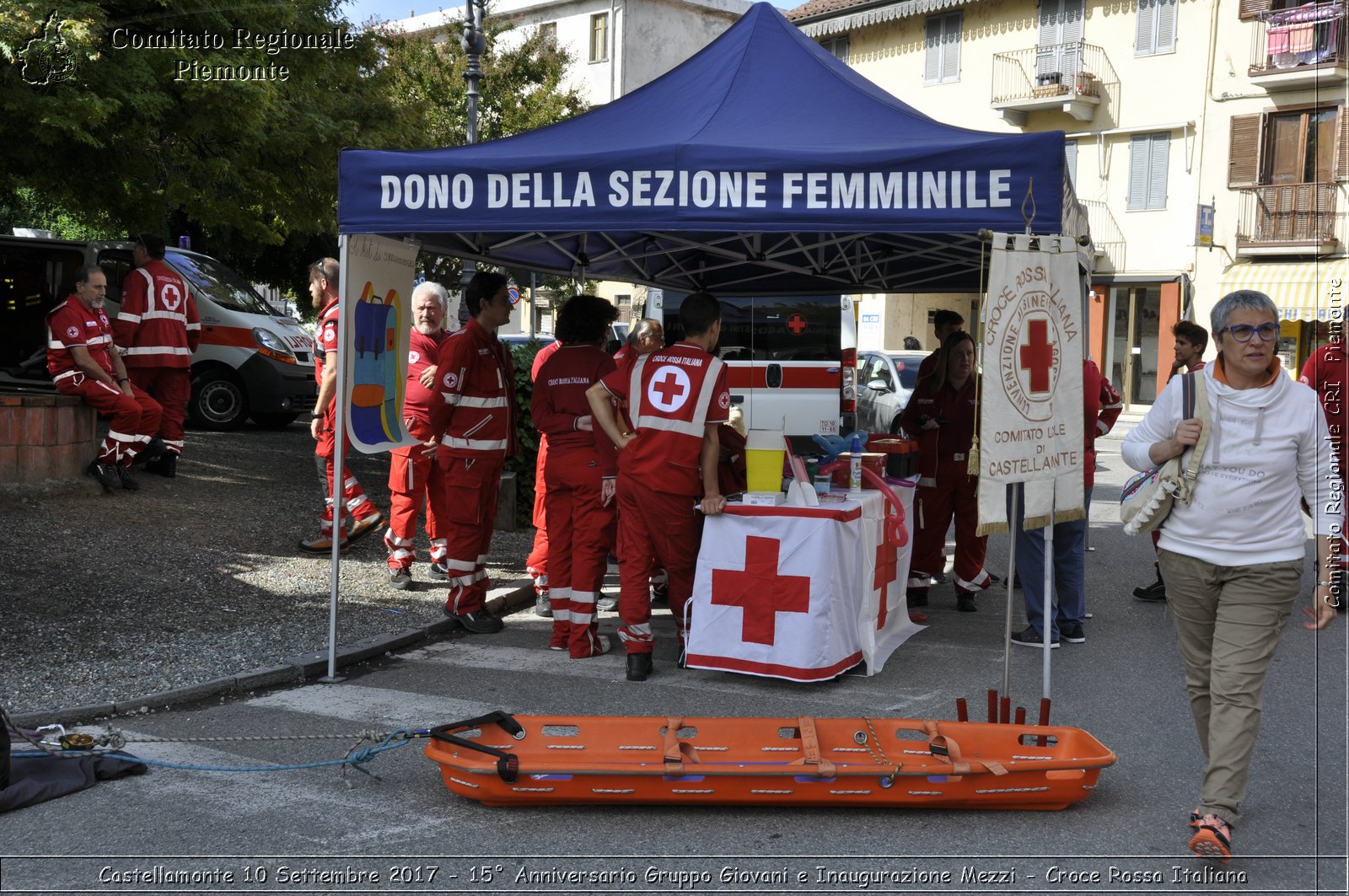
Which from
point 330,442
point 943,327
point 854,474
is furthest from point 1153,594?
point 330,442

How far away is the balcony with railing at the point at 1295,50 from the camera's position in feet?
86.0

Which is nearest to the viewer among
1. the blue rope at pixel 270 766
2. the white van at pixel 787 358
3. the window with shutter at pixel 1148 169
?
the blue rope at pixel 270 766

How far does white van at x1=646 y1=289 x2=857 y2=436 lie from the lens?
13.5m

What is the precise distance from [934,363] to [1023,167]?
3.02m

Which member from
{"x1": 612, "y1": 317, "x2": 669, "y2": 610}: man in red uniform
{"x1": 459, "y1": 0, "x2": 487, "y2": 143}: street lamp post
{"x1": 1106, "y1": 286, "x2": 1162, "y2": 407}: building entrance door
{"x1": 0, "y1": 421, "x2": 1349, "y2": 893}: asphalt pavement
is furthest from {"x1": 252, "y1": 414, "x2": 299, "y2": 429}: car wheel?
{"x1": 1106, "y1": 286, "x2": 1162, "y2": 407}: building entrance door

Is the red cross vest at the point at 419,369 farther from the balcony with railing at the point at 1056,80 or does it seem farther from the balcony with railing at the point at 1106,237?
the balcony with railing at the point at 1056,80

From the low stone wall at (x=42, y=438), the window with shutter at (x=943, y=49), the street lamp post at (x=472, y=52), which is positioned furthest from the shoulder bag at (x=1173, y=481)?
the window with shutter at (x=943, y=49)

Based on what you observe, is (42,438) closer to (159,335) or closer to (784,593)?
(159,335)

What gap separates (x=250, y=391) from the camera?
50.5ft

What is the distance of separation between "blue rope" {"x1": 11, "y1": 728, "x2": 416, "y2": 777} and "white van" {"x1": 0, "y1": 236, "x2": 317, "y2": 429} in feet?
32.9

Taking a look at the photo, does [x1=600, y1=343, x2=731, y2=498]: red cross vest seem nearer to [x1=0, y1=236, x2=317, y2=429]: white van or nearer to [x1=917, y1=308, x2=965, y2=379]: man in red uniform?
[x1=917, y1=308, x2=965, y2=379]: man in red uniform

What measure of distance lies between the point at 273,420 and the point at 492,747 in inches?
493

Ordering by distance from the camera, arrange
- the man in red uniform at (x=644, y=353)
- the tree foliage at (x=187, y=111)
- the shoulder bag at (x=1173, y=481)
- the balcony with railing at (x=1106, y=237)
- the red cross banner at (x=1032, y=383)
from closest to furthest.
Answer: the shoulder bag at (x=1173, y=481) → the red cross banner at (x=1032, y=383) → the man in red uniform at (x=644, y=353) → the tree foliage at (x=187, y=111) → the balcony with railing at (x=1106, y=237)

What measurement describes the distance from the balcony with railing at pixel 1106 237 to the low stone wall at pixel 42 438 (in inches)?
1045
